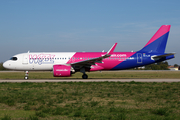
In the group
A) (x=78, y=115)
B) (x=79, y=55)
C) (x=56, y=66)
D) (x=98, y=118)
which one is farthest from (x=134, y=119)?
(x=79, y=55)

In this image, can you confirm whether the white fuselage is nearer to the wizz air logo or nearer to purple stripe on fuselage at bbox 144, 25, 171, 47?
the wizz air logo

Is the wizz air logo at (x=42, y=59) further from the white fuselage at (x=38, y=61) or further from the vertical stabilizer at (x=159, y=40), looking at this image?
the vertical stabilizer at (x=159, y=40)

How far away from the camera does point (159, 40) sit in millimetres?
27125

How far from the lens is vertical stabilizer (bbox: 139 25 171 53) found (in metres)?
27.1

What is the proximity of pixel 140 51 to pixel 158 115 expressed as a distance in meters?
20.2

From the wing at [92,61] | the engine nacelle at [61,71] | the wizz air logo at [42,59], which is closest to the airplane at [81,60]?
the wizz air logo at [42,59]

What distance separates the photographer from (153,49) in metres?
27.1

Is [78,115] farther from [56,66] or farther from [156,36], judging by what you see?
[156,36]

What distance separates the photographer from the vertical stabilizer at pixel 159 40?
27125 mm

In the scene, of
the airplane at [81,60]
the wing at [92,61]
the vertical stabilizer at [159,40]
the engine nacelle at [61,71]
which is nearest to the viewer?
the engine nacelle at [61,71]

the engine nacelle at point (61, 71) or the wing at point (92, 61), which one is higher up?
the wing at point (92, 61)

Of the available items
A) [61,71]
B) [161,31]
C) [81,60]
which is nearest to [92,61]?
[81,60]

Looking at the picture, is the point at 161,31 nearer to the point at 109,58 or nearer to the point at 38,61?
the point at 109,58

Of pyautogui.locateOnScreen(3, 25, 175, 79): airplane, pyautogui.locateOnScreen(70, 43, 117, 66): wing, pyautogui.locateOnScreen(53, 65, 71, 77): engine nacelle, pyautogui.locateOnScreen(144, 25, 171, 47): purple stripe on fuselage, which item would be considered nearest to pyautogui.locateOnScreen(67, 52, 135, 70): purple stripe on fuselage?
pyautogui.locateOnScreen(3, 25, 175, 79): airplane
